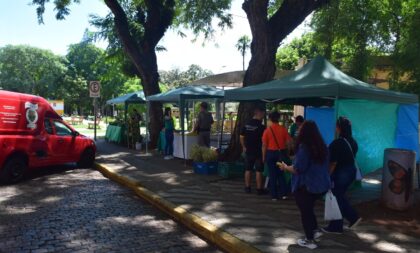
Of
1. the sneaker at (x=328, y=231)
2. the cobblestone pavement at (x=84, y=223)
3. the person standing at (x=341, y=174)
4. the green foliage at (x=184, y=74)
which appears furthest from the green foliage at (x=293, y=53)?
the green foliage at (x=184, y=74)

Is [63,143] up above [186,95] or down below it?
below

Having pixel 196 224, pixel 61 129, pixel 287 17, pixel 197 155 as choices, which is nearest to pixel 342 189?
pixel 196 224

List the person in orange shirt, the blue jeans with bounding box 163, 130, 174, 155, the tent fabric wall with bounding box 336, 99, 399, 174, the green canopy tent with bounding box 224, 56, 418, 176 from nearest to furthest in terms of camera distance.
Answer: the green canopy tent with bounding box 224, 56, 418, 176 → the person in orange shirt → the tent fabric wall with bounding box 336, 99, 399, 174 → the blue jeans with bounding box 163, 130, 174, 155

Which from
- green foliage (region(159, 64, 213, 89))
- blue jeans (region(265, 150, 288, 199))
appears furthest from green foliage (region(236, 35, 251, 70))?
blue jeans (region(265, 150, 288, 199))

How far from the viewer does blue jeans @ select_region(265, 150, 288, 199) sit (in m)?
7.42

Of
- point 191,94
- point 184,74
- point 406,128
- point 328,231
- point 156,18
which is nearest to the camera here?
point 328,231

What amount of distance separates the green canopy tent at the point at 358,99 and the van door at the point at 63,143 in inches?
193

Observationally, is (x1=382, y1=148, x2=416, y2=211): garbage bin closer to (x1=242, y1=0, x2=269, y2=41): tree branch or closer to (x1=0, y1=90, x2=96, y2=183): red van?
(x1=242, y1=0, x2=269, y2=41): tree branch

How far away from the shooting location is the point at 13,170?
9.50 m

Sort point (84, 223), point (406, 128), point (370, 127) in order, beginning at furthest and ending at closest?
point (406, 128) < point (370, 127) < point (84, 223)

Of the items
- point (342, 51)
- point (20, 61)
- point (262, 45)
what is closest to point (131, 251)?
point (262, 45)

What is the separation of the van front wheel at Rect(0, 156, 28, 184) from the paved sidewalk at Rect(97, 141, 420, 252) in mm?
2432

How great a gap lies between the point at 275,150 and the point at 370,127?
227 cm

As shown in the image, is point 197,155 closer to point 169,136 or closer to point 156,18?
point 169,136
